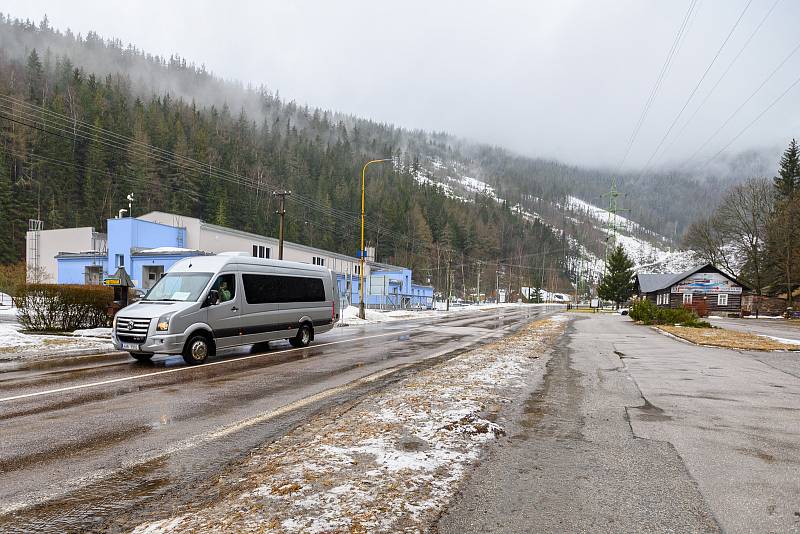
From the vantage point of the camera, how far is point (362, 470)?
394 cm

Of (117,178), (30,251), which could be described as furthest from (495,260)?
(30,251)

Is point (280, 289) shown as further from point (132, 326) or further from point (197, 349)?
point (132, 326)

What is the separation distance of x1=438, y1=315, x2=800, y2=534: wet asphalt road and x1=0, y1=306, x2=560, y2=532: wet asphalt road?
2395 millimetres

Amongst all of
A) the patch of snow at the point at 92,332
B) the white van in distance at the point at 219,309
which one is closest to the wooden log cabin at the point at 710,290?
the white van in distance at the point at 219,309

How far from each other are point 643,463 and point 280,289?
10.7 meters

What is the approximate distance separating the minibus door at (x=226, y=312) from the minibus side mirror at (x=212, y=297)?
0.06m

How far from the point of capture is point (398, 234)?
102312 mm

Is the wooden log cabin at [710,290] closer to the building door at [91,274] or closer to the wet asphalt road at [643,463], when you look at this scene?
the wet asphalt road at [643,463]

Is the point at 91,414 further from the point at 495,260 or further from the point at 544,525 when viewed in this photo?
the point at 495,260

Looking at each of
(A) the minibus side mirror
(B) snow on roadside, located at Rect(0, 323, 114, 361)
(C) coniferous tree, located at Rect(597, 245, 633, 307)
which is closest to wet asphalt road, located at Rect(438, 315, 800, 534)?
(A) the minibus side mirror

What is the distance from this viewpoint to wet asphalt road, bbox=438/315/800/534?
3.28m

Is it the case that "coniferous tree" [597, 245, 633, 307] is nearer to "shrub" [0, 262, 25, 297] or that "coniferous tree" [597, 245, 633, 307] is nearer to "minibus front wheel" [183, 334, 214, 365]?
"minibus front wheel" [183, 334, 214, 365]

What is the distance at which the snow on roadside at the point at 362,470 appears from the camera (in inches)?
121

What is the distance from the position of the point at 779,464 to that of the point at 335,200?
10777cm
